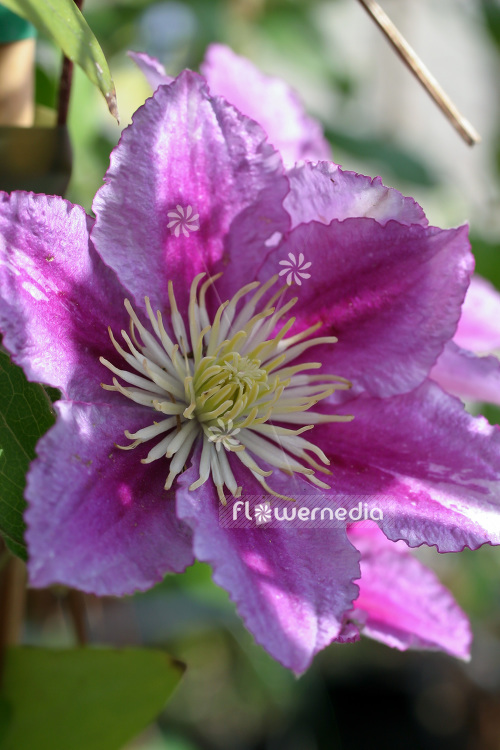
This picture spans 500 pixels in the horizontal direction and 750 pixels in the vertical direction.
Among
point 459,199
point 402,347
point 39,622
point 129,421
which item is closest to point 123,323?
point 129,421

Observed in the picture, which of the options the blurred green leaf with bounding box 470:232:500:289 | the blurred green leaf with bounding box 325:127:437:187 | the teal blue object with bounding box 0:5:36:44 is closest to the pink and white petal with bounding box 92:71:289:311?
the teal blue object with bounding box 0:5:36:44

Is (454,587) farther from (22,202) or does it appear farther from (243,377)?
(22,202)

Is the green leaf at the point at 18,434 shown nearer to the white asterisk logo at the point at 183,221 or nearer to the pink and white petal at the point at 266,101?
the white asterisk logo at the point at 183,221

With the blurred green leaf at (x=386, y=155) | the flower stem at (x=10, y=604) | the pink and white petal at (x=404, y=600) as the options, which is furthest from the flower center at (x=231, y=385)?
the blurred green leaf at (x=386, y=155)

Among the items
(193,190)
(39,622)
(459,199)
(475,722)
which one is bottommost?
(475,722)

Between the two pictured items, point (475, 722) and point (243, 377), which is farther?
point (475, 722)

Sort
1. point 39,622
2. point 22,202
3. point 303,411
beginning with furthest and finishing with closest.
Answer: point 39,622, point 303,411, point 22,202

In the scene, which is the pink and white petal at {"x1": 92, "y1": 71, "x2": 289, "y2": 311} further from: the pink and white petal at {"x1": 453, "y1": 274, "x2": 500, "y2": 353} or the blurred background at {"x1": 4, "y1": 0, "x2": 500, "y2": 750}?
the blurred background at {"x1": 4, "y1": 0, "x2": 500, "y2": 750}
